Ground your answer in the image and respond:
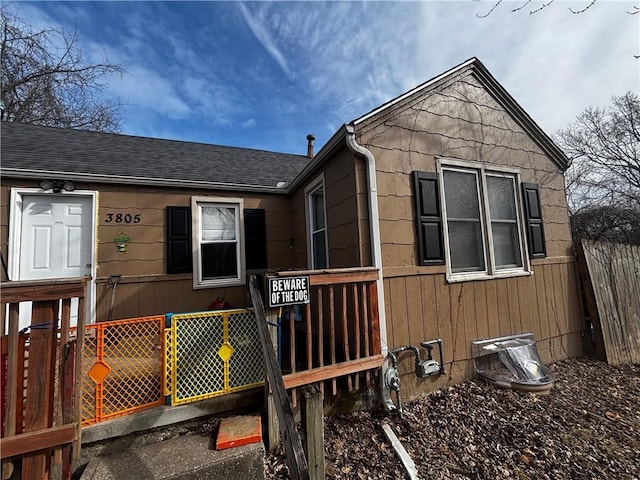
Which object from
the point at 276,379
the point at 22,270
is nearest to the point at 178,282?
the point at 22,270

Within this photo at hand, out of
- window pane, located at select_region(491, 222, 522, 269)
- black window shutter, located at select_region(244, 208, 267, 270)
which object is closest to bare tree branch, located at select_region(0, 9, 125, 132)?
black window shutter, located at select_region(244, 208, 267, 270)

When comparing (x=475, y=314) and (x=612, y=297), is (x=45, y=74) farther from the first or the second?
(x=612, y=297)

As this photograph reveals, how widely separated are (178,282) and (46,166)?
2551 millimetres

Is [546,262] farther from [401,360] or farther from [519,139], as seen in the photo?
[401,360]

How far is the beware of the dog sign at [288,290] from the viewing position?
2.45 meters

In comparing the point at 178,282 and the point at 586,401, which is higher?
the point at 178,282

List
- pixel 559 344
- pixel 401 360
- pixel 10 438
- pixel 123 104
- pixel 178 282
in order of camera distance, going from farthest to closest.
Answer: pixel 123 104 → pixel 178 282 → pixel 559 344 → pixel 401 360 → pixel 10 438

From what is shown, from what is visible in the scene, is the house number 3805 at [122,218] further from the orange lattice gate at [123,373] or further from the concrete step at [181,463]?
the concrete step at [181,463]

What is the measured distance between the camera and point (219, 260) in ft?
16.5

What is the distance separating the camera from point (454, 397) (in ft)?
10.4

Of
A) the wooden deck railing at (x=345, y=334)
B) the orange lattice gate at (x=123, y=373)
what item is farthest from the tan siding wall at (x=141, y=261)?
the wooden deck railing at (x=345, y=334)

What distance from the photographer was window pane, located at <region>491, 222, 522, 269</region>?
400 cm

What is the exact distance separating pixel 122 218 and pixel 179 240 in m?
0.90

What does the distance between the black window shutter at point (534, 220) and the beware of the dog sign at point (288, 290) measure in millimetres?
3590
